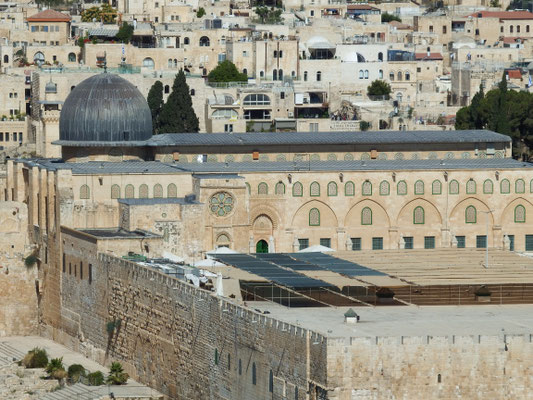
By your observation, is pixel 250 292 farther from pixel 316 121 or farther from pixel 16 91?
pixel 16 91

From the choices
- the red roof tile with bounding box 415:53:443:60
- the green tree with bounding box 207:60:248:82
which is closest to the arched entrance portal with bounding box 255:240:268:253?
the green tree with bounding box 207:60:248:82

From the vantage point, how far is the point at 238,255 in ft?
334

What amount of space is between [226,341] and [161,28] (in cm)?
8888

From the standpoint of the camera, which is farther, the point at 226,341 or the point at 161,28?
the point at 161,28

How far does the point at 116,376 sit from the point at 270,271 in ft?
23.2

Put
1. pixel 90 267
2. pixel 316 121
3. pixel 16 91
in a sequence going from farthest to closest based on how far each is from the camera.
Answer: pixel 16 91 → pixel 316 121 → pixel 90 267

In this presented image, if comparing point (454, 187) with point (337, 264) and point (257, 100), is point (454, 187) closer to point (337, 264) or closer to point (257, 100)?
point (337, 264)

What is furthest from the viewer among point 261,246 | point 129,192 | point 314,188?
point 314,188

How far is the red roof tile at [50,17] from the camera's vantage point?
177125 mm

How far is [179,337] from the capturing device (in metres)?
90.1

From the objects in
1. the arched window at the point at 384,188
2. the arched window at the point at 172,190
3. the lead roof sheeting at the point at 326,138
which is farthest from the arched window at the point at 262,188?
the arched window at the point at 384,188

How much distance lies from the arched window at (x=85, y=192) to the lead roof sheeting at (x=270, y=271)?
9.02 meters

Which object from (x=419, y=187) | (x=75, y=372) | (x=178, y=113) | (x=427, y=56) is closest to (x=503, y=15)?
(x=427, y=56)

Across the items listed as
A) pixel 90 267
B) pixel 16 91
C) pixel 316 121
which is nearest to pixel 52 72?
pixel 16 91
